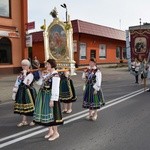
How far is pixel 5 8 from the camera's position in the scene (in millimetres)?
25688

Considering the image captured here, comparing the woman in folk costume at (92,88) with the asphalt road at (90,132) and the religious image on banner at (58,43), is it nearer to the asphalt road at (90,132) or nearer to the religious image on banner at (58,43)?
the asphalt road at (90,132)

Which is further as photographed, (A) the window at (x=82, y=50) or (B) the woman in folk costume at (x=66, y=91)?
(A) the window at (x=82, y=50)

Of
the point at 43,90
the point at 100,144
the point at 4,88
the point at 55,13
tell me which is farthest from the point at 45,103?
the point at 4,88

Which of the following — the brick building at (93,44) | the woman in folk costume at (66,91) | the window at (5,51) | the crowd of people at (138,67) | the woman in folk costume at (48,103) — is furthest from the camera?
the brick building at (93,44)

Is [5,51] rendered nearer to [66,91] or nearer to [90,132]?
[66,91]

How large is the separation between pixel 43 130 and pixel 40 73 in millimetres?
1310

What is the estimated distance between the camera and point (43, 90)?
22.8 feet

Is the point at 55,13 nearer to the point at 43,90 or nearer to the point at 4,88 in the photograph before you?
the point at 4,88

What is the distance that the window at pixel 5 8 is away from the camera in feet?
83.1

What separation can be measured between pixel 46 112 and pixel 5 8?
20.3 m

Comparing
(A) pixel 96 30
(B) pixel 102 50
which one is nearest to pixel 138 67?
(A) pixel 96 30

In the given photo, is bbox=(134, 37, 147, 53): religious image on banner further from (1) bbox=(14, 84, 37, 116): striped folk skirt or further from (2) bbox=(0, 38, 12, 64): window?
(1) bbox=(14, 84, 37, 116): striped folk skirt

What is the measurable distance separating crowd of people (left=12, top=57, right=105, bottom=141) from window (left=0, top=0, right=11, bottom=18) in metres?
16.6

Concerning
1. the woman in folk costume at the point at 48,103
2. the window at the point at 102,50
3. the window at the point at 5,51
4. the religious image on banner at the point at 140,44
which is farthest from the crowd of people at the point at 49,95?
the window at the point at 102,50
